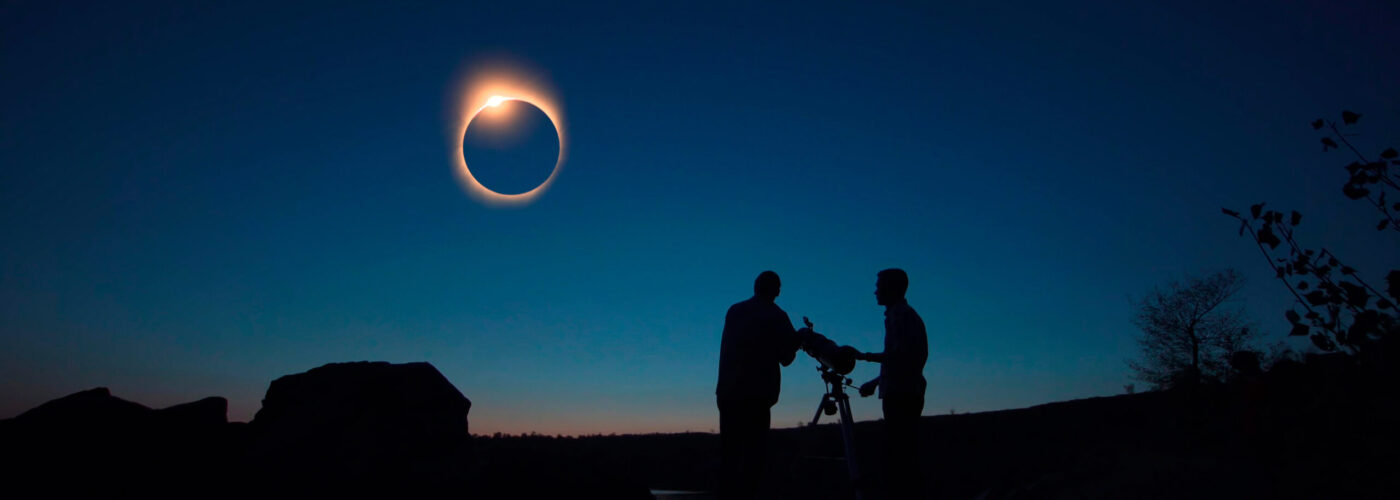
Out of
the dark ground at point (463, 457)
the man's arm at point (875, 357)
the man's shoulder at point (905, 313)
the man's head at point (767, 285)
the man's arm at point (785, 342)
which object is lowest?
the dark ground at point (463, 457)

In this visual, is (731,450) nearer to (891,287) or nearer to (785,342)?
(785,342)

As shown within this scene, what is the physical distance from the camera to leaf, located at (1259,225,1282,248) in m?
4.70

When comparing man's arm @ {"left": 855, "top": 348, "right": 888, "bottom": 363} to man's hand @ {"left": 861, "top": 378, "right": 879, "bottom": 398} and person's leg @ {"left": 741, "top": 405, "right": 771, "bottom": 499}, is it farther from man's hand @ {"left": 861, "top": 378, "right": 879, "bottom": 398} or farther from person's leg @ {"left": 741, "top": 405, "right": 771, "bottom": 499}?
person's leg @ {"left": 741, "top": 405, "right": 771, "bottom": 499}

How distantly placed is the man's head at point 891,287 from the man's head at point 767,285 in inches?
36.9

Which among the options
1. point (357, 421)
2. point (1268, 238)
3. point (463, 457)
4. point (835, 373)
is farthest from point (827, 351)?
point (357, 421)

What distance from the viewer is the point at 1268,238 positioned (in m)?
4.70

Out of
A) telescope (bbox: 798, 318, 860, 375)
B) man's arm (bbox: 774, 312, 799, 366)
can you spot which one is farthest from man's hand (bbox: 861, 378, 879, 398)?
man's arm (bbox: 774, 312, 799, 366)

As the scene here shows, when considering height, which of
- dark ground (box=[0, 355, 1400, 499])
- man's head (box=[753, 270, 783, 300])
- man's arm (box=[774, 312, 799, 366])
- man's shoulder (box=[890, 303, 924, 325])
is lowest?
dark ground (box=[0, 355, 1400, 499])

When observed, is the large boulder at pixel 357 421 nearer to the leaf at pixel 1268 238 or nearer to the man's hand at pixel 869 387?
the man's hand at pixel 869 387

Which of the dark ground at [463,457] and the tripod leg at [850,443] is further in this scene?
the dark ground at [463,457]

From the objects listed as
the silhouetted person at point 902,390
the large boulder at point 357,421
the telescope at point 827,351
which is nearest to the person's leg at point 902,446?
the silhouetted person at point 902,390

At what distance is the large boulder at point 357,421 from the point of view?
7.75 m

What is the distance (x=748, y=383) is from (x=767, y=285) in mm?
1020

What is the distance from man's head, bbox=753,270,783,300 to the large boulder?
4.77 m
